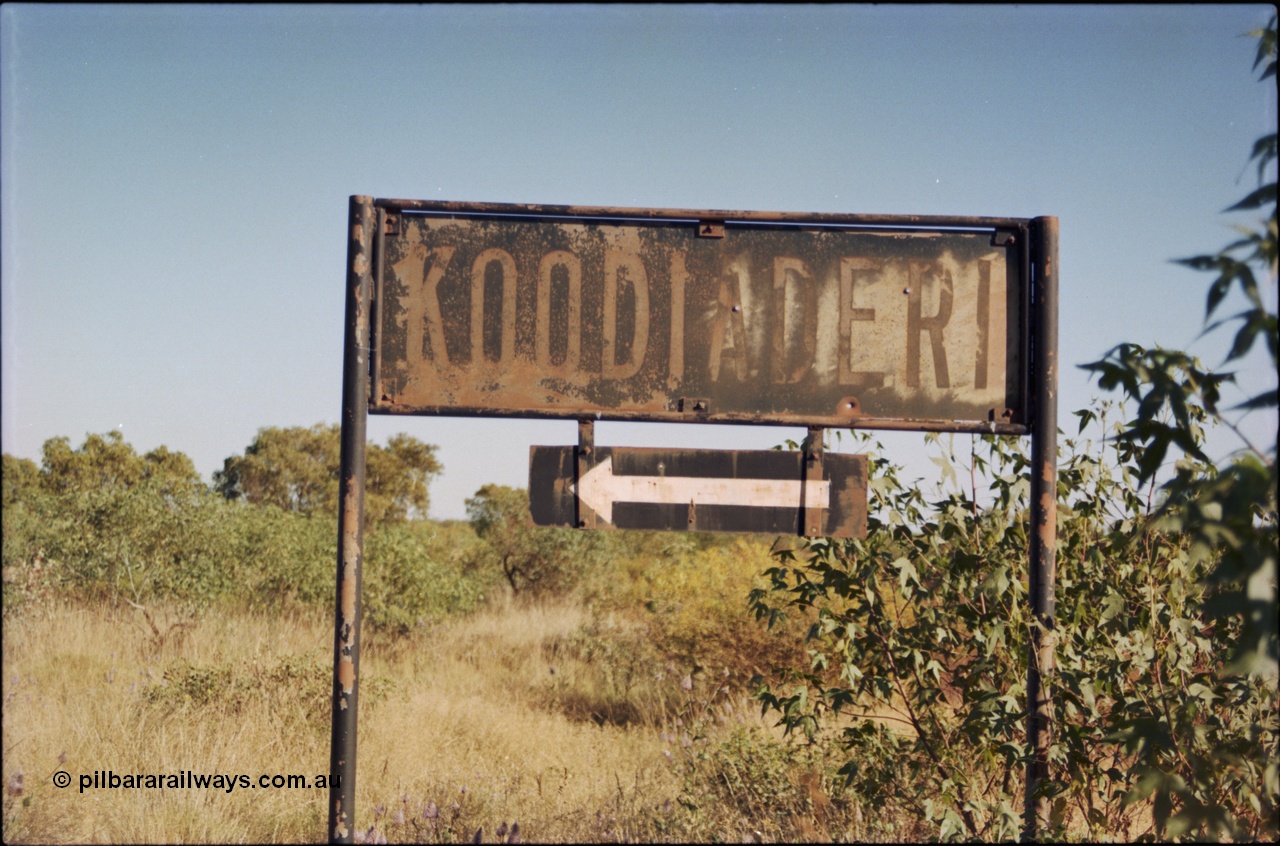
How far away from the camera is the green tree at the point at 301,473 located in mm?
23641

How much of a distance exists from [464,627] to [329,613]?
6.71ft

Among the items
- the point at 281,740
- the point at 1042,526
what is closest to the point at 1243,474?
the point at 1042,526

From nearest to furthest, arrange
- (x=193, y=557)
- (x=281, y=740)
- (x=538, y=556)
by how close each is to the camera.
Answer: (x=281, y=740) < (x=193, y=557) < (x=538, y=556)

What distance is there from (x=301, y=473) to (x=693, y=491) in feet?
74.0

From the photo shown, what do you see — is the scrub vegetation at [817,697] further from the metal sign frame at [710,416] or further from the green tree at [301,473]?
the green tree at [301,473]

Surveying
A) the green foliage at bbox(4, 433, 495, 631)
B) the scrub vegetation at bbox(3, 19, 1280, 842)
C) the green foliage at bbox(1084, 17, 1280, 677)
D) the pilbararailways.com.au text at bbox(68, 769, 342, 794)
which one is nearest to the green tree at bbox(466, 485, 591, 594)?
the green foliage at bbox(4, 433, 495, 631)

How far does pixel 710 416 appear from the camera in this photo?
340 centimetres

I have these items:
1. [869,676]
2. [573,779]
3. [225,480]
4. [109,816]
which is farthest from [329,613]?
[225,480]

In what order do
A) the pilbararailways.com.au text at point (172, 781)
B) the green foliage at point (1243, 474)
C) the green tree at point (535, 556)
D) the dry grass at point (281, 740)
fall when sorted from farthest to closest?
the green tree at point (535, 556), the pilbararailways.com.au text at point (172, 781), the dry grass at point (281, 740), the green foliage at point (1243, 474)

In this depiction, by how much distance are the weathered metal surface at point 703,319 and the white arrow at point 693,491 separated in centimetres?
24

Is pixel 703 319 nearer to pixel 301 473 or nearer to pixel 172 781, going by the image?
pixel 172 781

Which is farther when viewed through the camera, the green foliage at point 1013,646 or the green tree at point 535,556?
the green tree at point 535,556

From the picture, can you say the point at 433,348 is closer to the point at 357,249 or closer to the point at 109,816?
the point at 357,249

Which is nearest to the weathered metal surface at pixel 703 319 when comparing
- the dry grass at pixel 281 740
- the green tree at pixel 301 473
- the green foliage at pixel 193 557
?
the dry grass at pixel 281 740
